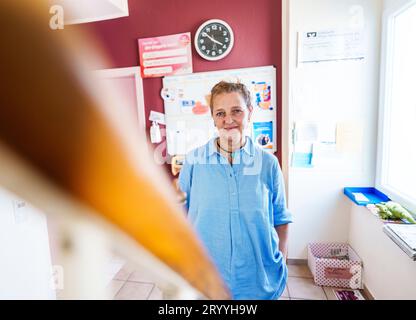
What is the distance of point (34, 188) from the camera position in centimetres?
28

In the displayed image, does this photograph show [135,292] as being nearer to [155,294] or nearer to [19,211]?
[155,294]

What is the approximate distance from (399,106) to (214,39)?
861mm

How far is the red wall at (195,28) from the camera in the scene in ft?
1.43

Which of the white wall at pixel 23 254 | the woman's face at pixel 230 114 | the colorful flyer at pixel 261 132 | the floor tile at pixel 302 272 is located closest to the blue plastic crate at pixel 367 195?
the floor tile at pixel 302 272

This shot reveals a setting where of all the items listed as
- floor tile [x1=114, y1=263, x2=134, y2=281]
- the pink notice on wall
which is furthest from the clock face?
floor tile [x1=114, y1=263, x2=134, y2=281]

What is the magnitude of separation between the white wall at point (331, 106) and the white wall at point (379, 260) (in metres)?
0.16

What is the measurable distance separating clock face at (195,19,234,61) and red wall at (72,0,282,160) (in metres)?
0.02

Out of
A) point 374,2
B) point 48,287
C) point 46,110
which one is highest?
point 374,2

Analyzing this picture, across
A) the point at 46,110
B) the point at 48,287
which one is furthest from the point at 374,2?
the point at 48,287

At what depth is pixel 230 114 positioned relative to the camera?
1.62 ft

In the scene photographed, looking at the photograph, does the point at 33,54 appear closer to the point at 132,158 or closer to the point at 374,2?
the point at 132,158

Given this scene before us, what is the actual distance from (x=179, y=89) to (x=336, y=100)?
95 cm

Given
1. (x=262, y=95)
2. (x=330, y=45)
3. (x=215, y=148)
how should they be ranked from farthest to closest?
(x=330, y=45)
(x=262, y=95)
(x=215, y=148)

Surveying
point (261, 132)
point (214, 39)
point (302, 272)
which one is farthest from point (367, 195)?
point (214, 39)
